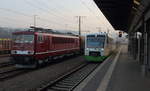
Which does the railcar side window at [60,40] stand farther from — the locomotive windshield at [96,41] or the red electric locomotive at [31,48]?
the locomotive windshield at [96,41]

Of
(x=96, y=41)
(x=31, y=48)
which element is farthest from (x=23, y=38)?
(x=96, y=41)

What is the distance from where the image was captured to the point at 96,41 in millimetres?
21359

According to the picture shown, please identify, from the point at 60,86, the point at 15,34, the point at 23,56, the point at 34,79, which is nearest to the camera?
the point at 60,86

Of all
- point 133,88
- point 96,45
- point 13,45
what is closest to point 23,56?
point 13,45

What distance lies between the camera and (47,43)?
18.2 metres

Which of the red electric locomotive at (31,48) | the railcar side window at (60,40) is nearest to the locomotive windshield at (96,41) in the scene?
the railcar side window at (60,40)

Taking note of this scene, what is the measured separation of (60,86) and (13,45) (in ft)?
24.7

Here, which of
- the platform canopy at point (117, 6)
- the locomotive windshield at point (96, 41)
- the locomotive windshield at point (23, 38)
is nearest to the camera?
the platform canopy at point (117, 6)

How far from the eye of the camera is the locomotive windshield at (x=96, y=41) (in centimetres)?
2116

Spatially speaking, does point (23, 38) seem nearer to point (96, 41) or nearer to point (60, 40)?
point (60, 40)

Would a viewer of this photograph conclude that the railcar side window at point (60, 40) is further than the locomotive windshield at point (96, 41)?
No

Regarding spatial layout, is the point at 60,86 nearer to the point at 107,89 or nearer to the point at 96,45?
the point at 107,89

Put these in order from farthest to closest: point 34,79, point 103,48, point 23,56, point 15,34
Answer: point 103,48
point 15,34
point 23,56
point 34,79

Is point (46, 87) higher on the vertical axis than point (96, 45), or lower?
lower
